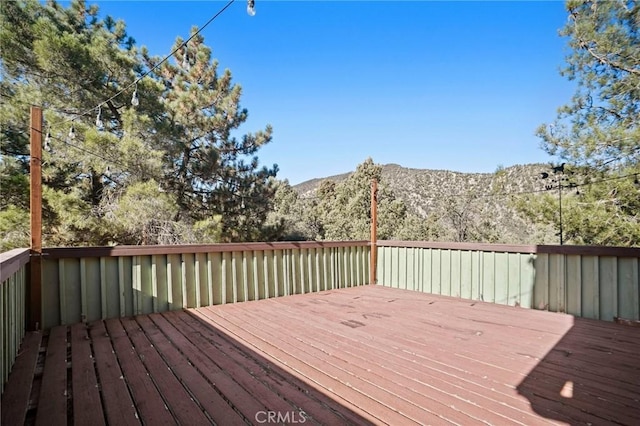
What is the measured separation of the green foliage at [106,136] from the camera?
7445 millimetres

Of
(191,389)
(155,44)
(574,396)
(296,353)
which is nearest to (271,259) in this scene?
(296,353)

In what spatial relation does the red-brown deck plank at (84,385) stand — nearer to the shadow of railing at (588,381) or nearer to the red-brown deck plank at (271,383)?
the red-brown deck plank at (271,383)

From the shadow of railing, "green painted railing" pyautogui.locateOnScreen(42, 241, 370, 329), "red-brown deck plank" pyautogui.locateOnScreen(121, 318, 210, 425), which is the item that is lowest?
the shadow of railing

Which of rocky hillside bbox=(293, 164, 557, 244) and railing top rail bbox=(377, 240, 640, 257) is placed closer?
railing top rail bbox=(377, 240, 640, 257)

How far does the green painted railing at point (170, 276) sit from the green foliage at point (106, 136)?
14.4 ft

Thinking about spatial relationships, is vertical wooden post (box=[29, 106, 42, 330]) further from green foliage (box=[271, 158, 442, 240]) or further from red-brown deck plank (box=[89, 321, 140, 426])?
green foliage (box=[271, 158, 442, 240])

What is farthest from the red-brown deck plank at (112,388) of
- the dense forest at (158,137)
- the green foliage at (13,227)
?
the green foliage at (13,227)

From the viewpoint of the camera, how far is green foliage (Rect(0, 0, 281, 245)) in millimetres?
7445

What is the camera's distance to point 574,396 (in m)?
1.79

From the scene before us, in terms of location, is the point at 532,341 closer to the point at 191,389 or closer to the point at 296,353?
the point at 296,353

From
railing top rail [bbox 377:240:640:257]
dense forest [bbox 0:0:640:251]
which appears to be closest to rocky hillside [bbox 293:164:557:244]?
dense forest [bbox 0:0:640:251]

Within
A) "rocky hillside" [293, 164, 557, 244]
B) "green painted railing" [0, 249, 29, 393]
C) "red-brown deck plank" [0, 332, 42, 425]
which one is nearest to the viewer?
"red-brown deck plank" [0, 332, 42, 425]

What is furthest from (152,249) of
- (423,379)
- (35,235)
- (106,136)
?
(106,136)

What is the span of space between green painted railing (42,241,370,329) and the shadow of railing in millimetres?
3080
